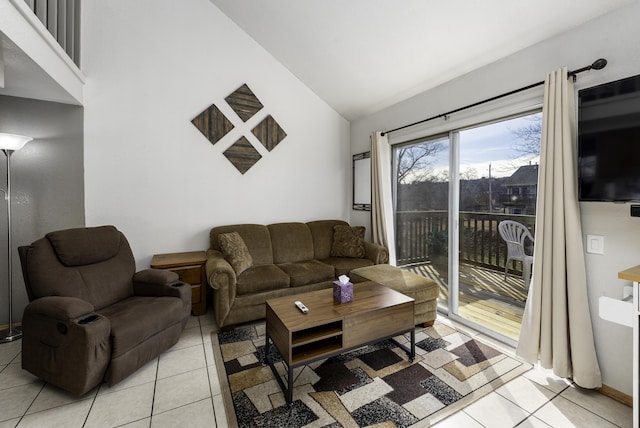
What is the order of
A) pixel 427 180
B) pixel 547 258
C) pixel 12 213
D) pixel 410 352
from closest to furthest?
pixel 547 258
pixel 410 352
pixel 12 213
pixel 427 180

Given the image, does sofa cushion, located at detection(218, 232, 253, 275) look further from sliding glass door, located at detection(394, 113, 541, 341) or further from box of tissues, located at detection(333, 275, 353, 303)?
sliding glass door, located at detection(394, 113, 541, 341)

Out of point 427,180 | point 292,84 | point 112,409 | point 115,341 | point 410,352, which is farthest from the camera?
point 292,84

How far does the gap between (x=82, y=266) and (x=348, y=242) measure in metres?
2.73

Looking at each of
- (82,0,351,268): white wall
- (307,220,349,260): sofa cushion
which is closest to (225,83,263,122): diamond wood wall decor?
(82,0,351,268): white wall

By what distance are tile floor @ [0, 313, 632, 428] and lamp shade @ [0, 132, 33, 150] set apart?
1.72 meters

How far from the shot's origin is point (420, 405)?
1708 millimetres

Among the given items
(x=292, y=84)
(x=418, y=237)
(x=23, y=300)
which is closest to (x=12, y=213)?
(x=23, y=300)

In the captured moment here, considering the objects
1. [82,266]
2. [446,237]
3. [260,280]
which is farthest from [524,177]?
[82,266]

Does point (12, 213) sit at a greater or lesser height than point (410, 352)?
greater

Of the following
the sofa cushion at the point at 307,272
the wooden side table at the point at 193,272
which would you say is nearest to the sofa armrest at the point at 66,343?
the wooden side table at the point at 193,272

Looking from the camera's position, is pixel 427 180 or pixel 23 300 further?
pixel 427 180

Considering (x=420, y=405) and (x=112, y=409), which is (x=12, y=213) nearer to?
(x=112, y=409)

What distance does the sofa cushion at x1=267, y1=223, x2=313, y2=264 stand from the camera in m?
3.60

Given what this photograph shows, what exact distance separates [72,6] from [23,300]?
2.86 metres
